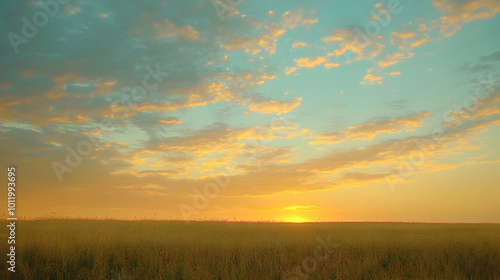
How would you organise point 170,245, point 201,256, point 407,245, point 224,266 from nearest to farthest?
point 224,266, point 201,256, point 170,245, point 407,245

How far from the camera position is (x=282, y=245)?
1583cm

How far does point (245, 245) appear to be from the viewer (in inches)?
612

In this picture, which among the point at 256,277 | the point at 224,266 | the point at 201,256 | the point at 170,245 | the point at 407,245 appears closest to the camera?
the point at 256,277

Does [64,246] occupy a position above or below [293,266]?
above

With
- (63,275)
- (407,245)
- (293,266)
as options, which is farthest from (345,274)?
(63,275)

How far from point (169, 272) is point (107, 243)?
4382 millimetres

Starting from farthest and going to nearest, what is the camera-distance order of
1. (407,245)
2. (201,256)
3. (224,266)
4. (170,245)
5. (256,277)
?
(407,245) → (170,245) → (201,256) → (224,266) → (256,277)

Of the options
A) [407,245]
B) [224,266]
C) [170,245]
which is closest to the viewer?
[224,266]

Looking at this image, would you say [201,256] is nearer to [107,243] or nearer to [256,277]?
[256,277]

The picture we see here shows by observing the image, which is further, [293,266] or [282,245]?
[282,245]

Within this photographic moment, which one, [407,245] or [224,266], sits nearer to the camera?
[224,266]

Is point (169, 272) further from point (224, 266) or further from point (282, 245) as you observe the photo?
point (282, 245)

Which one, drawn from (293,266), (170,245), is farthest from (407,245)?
(170,245)

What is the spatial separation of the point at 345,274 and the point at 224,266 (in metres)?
4.42
